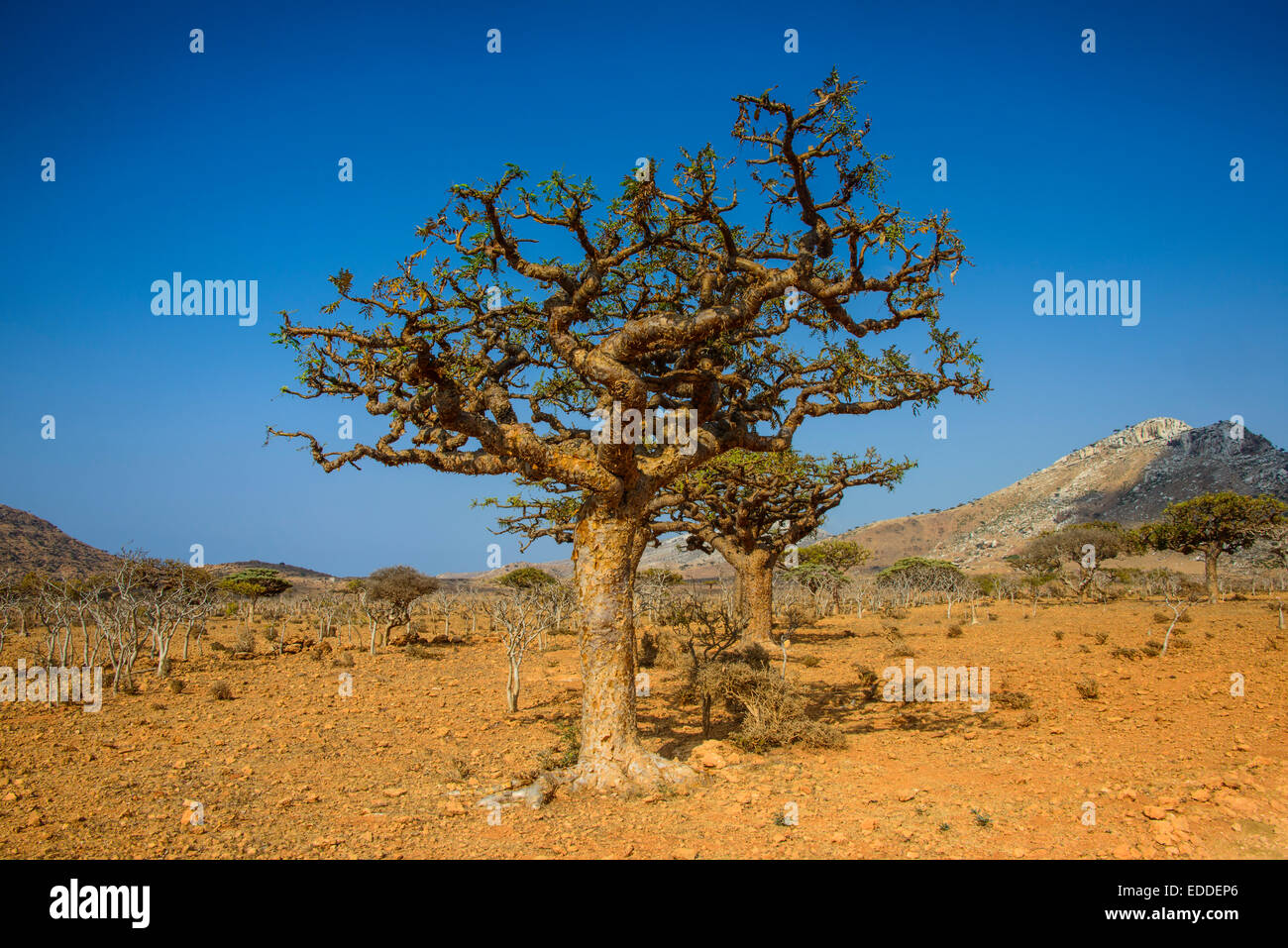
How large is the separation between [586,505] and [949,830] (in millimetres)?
4728

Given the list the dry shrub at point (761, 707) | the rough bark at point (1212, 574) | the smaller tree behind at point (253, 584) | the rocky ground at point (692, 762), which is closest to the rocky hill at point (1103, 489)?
the rough bark at point (1212, 574)

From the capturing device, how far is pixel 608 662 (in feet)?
24.4

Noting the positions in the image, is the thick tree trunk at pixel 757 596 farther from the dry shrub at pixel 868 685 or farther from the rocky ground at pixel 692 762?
the dry shrub at pixel 868 685

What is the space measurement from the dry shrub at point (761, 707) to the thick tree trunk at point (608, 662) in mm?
1912

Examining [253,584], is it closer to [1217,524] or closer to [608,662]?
[608,662]

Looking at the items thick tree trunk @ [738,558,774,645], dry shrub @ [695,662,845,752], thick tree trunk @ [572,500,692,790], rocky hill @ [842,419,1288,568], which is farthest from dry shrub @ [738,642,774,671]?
rocky hill @ [842,419,1288,568]

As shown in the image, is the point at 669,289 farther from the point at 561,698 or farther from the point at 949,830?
the point at 561,698

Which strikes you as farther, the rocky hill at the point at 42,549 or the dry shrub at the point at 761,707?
the rocky hill at the point at 42,549

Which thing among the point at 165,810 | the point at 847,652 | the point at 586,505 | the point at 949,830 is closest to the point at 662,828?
the point at 949,830

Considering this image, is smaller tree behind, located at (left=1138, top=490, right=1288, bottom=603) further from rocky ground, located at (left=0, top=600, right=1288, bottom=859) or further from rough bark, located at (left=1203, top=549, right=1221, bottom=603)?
rocky ground, located at (left=0, top=600, right=1288, bottom=859)

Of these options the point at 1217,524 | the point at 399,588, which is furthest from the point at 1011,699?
the point at 1217,524

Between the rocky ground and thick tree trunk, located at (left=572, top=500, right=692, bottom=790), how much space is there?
408mm

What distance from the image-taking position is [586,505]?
25.4 feet

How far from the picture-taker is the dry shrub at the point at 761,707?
29.4 ft
